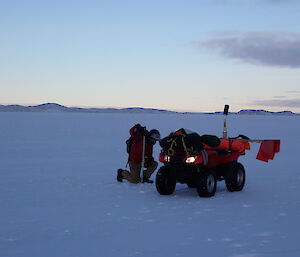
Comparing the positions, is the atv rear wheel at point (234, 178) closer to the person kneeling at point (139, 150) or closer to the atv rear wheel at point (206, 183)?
the atv rear wheel at point (206, 183)

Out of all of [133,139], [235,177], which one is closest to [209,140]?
[235,177]

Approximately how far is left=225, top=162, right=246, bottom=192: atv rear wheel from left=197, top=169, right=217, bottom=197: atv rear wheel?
Result: 2.11ft

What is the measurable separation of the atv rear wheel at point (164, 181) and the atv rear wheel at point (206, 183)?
0.62 metres

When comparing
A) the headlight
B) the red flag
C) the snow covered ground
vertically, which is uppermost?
the red flag

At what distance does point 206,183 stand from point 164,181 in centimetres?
85

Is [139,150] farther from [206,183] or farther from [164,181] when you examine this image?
[206,183]

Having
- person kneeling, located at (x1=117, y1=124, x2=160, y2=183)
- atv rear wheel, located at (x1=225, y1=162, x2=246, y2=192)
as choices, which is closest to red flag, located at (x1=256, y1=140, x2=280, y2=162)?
atv rear wheel, located at (x1=225, y1=162, x2=246, y2=192)

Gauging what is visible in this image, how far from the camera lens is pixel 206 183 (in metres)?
8.58

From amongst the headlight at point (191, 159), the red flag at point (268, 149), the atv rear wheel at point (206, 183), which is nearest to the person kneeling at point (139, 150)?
the headlight at point (191, 159)

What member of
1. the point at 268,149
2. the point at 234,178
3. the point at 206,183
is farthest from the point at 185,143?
the point at 268,149

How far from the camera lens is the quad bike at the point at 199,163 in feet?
28.1

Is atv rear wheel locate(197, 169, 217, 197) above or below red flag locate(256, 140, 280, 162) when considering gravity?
below

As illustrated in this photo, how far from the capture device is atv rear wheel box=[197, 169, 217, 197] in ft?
28.0

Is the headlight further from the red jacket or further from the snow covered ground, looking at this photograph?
the red jacket
